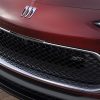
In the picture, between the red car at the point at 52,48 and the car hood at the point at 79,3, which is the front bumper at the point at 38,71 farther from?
the car hood at the point at 79,3

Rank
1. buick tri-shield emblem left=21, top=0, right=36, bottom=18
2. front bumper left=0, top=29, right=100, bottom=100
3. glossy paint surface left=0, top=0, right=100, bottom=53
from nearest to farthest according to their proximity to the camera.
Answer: glossy paint surface left=0, top=0, right=100, bottom=53
front bumper left=0, top=29, right=100, bottom=100
buick tri-shield emblem left=21, top=0, right=36, bottom=18

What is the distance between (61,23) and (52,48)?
25 centimetres

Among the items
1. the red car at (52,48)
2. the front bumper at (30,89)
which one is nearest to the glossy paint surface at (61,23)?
the red car at (52,48)

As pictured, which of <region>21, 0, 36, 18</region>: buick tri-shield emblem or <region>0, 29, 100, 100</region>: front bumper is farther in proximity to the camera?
<region>21, 0, 36, 18</region>: buick tri-shield emblem

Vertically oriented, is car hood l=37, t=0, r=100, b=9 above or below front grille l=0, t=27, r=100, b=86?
above

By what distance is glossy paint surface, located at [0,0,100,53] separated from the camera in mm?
2248

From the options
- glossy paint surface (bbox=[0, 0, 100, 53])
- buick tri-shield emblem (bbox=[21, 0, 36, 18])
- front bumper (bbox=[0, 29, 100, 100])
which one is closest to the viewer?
glossy paint surface (bbox=[0, 0, 100, 53])

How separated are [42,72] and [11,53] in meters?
0.44

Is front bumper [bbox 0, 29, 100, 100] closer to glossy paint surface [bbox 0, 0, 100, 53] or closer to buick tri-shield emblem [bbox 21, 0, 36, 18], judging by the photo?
glossy paint surface [bbox 0, 0, 100, 53]

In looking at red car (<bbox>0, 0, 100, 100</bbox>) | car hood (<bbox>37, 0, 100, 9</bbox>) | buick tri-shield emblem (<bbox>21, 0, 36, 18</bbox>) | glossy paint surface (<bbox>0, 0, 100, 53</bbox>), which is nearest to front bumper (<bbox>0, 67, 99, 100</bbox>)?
red car (<bbox>0, 0, 100, 100</bbox>)

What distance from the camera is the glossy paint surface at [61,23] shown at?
225 cm

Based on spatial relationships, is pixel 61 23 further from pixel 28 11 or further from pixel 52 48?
pixel 28 11

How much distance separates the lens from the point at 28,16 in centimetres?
258

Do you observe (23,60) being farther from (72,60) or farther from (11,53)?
(72,60)
